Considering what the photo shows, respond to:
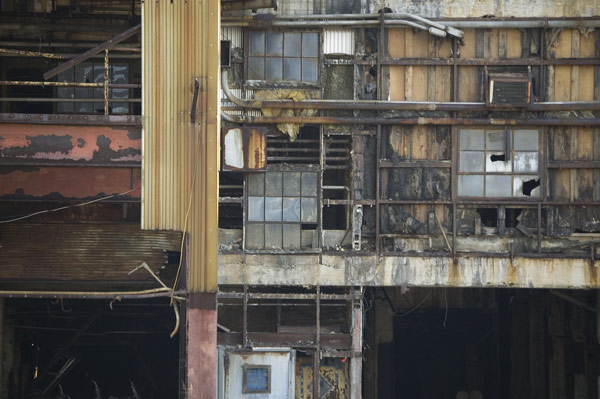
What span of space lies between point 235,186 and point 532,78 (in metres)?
5.99

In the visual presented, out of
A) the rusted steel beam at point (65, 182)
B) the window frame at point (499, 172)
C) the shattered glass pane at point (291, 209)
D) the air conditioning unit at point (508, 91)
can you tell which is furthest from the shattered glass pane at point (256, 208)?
the air conditioning unit at point (508, 91)

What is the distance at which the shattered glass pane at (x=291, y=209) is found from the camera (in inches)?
664

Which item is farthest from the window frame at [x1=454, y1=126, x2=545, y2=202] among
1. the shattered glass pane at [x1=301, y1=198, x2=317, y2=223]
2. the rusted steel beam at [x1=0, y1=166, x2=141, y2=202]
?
the rusted steel beam at [x1=0, y1=166, x2=141, y2=202]

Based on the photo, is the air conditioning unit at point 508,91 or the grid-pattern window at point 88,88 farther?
the grid-pattern window at point 88,88

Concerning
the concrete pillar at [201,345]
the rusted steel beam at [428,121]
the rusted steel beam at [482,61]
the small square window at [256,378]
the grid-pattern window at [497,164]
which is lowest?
the small square window at [256,378]

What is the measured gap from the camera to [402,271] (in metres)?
16.6

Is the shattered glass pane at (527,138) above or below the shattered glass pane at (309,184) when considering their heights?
above

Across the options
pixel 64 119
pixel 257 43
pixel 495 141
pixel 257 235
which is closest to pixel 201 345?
pixel 257 235

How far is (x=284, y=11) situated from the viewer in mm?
16719

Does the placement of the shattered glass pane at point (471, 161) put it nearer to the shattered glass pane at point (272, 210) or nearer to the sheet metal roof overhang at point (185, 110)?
the shattered glass pane at point (272, 210)

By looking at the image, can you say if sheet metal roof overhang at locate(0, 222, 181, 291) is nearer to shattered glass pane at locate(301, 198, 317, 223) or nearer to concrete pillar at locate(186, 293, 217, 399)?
shattered glass pane at locate(301, 198, 317, 223)

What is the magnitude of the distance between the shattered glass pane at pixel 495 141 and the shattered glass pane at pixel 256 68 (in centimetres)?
443

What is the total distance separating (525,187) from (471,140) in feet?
4.47

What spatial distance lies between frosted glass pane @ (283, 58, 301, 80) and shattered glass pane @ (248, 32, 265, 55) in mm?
488
